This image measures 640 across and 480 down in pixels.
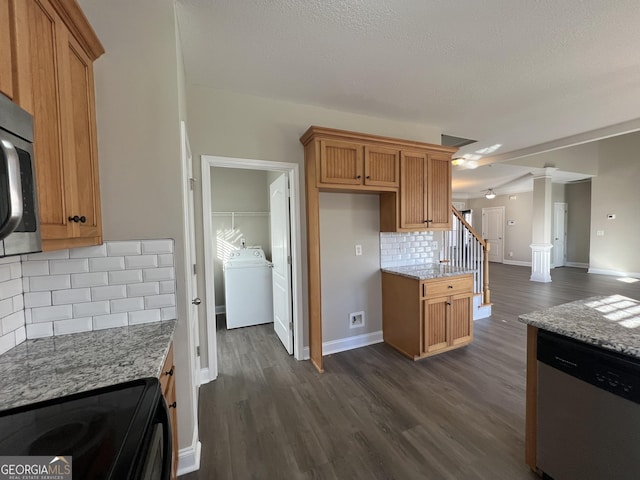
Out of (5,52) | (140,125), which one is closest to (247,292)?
(140,125)

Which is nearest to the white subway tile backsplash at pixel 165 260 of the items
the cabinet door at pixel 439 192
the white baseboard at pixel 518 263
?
the cabinet door at pixel 439 192

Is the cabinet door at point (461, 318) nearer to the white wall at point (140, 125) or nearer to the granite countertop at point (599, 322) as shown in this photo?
the granite countertop at point (599, 322)

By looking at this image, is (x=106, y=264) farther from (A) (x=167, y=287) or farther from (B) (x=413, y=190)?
(B) (x=413, y=190)

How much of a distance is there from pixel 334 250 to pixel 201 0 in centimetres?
222

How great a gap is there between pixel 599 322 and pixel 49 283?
2728 millimetres

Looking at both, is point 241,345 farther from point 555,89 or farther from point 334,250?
point 555,89

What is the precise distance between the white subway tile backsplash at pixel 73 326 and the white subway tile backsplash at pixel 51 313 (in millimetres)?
25

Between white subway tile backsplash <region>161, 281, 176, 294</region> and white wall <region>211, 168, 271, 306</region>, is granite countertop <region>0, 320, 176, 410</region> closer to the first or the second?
white subway tile backsplash <region>161, 281, 176, 294</region>

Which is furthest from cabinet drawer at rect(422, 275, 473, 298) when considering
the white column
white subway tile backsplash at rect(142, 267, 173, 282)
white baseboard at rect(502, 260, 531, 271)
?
white baseboard at rect(502, 260, 531, 271)

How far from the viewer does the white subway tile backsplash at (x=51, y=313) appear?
131 centimetres

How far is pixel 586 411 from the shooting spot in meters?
1.19

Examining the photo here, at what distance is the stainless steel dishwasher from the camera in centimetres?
106

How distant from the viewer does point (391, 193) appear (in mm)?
2908

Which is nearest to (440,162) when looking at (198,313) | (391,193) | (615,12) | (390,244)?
(391,193)
